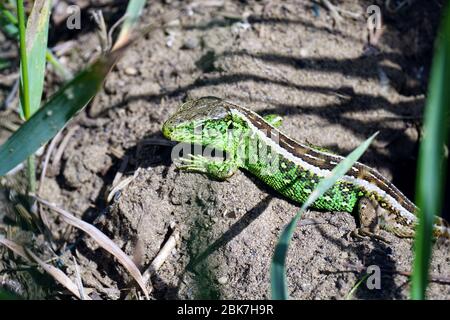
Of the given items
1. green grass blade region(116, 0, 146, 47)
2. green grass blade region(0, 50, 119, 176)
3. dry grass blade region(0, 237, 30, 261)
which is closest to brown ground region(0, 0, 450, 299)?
dry grass blade region(0, 237, 30, 261)

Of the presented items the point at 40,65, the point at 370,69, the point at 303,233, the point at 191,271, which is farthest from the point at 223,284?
the point at 370,69

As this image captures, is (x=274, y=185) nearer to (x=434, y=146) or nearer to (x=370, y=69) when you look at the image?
(x=370, y=69)

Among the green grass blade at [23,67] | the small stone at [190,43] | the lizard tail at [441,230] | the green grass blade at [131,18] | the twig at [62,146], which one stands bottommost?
the lizard tail at [441,230]

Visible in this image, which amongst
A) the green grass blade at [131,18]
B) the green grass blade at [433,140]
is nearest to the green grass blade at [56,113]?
the green grass blade at [131,18]

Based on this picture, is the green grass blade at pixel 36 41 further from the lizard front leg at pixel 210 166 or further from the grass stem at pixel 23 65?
the lizard front leg at pixel 210 166

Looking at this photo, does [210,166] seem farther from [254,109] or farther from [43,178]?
[43,178]

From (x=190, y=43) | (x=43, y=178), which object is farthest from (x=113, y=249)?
(x=190, y=43)
